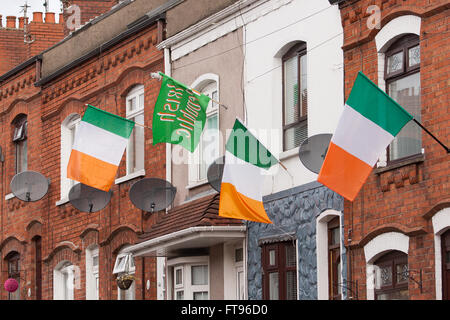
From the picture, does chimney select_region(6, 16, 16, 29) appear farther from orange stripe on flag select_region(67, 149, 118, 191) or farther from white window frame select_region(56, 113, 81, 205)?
orange stripe on flag select_region(67, 149, 118, 191)

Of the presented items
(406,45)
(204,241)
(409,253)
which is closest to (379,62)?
(406,45)

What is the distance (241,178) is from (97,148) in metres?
4.39

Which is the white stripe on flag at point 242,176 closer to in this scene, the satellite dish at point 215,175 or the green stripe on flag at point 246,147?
the green stripe on flag at point 246,147

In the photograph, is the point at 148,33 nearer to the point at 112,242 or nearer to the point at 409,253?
the point at 112,242

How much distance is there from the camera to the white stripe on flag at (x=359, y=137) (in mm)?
16391

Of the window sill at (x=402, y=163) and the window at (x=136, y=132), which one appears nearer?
the window sill at (x=402, y=163)

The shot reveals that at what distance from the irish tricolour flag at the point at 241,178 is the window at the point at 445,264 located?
3250 mm

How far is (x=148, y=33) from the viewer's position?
2716 cm

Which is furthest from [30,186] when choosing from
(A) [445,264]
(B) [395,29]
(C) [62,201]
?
(A) [445,264]

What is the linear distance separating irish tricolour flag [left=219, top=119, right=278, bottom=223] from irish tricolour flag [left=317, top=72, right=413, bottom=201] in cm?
322

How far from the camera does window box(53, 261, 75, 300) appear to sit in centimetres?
2977

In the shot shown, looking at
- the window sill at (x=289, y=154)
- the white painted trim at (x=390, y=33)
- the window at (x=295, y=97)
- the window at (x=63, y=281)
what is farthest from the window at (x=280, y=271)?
the window at (x=63, y=281)

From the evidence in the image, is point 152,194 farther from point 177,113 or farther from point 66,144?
point 66,144

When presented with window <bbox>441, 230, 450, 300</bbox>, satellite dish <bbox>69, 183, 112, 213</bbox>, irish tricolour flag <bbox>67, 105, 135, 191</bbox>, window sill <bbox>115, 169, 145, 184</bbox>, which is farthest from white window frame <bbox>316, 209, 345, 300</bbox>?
satellite dish <bbox>69, 183, 112, 213</bbox>
